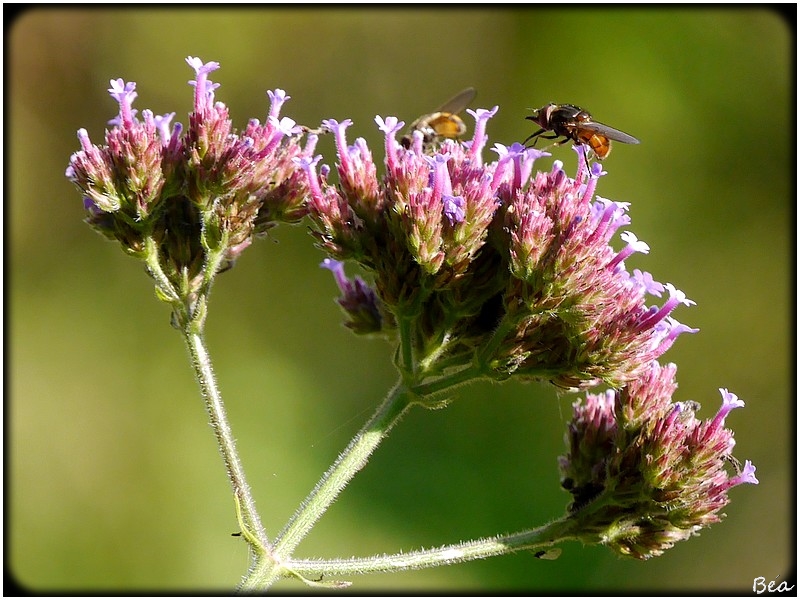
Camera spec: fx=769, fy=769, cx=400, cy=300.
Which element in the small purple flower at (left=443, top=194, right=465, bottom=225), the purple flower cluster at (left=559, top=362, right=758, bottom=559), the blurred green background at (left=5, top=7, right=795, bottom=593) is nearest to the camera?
the small purple flower at (left=443, top=194, right=465, bottom=225)

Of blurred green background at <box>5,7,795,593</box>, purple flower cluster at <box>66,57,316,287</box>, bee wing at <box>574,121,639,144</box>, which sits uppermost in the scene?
bee wing at <box>574,121,639,144</box>

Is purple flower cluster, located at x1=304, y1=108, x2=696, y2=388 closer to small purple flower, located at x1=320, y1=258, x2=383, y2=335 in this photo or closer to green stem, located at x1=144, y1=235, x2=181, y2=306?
small purple flower, located at x1=320, y1=258, x2=383, y2=335

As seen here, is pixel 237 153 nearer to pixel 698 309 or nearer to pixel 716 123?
pixel 698 309

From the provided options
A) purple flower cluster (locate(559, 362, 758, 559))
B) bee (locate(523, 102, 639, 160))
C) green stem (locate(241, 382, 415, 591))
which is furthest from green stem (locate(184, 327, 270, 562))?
bee (locate(523, 102, 639, 160))

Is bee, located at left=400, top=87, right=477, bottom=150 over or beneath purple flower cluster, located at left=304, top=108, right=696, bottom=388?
over

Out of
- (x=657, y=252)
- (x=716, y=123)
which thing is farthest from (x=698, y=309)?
(x=716, y=123)

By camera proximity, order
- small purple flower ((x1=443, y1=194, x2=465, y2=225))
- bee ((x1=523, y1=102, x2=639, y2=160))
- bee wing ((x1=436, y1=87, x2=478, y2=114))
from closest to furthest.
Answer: small purple flower ((x1=443, y1=194, x2=465, y2=225)) < bee ((x1=523, y1=102, x2=639, y2=160)) < bee wing ((x1=436, y1=87, x2=478, y2=114))

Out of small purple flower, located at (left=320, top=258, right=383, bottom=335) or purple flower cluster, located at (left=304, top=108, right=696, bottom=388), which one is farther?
small purple flower, located at (left=320, top=258, right=383, bottom=335)

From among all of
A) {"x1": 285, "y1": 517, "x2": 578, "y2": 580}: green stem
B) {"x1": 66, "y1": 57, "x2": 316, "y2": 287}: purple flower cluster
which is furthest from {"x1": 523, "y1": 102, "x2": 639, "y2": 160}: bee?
{"x1": 285, "y1": 517, "x2": 578, "y2": 580}: green stem
